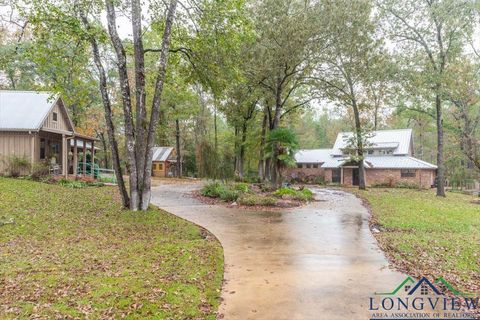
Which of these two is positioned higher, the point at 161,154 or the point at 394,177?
the point at 161,154

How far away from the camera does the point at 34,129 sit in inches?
669

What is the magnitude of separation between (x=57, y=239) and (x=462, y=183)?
123 ft

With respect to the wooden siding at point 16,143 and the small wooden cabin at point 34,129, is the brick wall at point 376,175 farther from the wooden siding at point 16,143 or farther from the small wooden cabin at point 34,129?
the wooden siding at point 16,143

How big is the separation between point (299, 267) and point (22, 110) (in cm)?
1913

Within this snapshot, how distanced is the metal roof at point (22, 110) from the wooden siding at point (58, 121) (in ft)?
1.86

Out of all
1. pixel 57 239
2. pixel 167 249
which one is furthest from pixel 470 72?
pixel 57 239

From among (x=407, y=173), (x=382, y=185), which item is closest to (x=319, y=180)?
(x=382, y=185)

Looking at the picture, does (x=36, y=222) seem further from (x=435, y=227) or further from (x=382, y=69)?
(x=382, y=69)

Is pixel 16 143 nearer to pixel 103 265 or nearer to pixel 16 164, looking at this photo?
pixel 16 164

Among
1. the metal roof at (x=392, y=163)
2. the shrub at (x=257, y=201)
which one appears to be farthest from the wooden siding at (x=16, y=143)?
the metal roof at (x=392, y=163)

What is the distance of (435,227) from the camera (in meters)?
9.48

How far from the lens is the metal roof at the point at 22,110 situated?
17.3 metres

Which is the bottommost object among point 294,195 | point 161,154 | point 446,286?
point 446,286

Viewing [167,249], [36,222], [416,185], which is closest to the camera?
[167,249]
